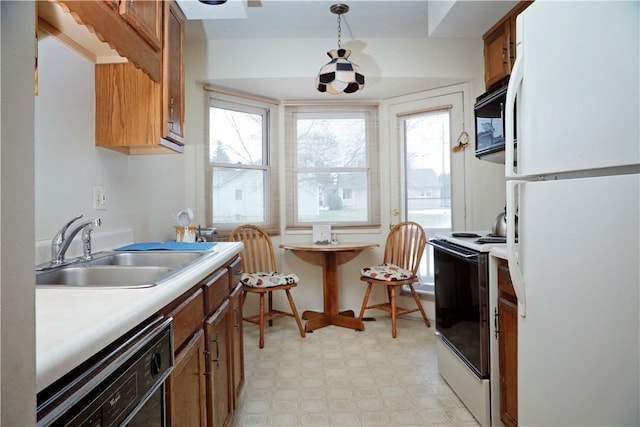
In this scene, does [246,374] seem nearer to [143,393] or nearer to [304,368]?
[304,368]

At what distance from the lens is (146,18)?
61.9 inches

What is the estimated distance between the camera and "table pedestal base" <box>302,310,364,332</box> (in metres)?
3.17

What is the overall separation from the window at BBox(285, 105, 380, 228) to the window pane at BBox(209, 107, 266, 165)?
1.13ft

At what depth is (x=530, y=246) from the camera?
117 centimetres

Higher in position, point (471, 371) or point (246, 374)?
point (471, 371)

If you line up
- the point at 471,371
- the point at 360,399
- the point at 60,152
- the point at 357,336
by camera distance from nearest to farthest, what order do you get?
the point at 60,152 → the point at 471,371 → the point at 360,399 → the point at 357,336

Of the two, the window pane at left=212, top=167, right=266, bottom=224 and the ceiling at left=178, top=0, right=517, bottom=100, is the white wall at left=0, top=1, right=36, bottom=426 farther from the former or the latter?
the window pane at left=212, top=167, right=266, bottom=224

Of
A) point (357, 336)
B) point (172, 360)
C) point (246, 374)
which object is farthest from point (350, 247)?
point (172, 360)

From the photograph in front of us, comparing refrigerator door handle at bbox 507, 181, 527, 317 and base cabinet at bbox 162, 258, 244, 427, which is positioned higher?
refrigerator door handle at bbox 507, 181, 527, 317

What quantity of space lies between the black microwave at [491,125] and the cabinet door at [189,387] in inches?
66.8

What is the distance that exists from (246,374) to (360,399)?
77cm

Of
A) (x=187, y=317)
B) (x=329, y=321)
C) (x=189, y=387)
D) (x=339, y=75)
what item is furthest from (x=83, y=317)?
(x=329, y=321)

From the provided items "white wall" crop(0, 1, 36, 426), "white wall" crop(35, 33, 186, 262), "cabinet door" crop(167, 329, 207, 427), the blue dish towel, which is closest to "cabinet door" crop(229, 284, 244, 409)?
the blue dish towel

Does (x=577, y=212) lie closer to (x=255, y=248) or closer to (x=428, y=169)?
(x=428, y=169)
